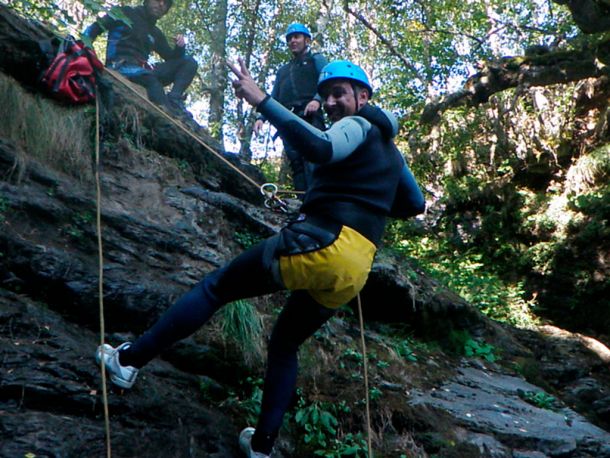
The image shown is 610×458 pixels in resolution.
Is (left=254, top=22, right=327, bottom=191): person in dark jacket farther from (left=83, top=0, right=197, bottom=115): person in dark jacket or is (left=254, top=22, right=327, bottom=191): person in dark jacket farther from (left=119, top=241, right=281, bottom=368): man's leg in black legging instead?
(left=119, top=241, right=281, bottom=368): man's leg in black legging

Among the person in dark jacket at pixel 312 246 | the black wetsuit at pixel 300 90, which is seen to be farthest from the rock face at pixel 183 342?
the black wetsuit at pixel 300 90

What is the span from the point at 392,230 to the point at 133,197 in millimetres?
7711

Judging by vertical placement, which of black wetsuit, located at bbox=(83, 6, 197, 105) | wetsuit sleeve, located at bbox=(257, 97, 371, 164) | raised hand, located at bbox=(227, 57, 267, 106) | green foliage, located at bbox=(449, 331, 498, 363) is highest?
black wetsuit, located at bbox=(83, 6, 197, 105)

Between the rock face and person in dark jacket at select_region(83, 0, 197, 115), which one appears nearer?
the rock face

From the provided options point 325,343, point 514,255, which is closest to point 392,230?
point 514,255

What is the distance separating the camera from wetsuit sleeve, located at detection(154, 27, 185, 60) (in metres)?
8.77

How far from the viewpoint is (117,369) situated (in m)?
3.19

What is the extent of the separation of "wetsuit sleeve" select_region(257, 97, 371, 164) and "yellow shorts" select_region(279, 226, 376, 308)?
1.28 feet

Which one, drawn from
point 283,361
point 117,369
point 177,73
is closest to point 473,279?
point 177,73

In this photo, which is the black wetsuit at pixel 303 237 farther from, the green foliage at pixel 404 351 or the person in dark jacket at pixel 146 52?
the person in dark jacket at pixel 146 52

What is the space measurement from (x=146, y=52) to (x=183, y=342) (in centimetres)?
570

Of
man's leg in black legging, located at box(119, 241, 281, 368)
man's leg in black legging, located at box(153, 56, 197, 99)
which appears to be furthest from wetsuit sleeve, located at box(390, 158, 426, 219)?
man's leg in black legging, located at box(153, 56, 197, 99)

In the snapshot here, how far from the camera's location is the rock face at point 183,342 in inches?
124

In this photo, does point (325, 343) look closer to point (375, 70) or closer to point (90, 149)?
point (90, 149)
